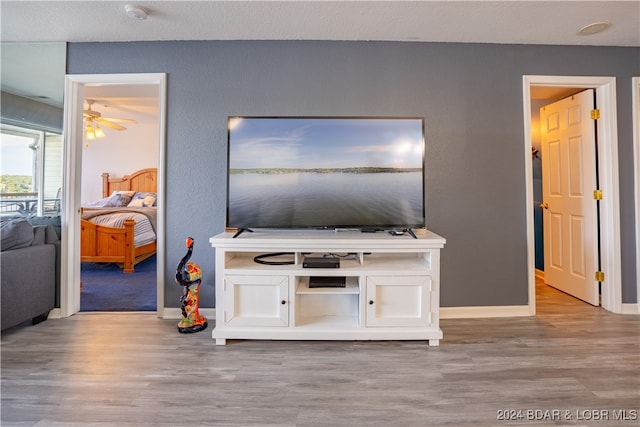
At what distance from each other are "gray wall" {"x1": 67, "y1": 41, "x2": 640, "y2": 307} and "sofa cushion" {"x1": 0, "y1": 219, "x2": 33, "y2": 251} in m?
1.00

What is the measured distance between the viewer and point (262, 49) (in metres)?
2.52

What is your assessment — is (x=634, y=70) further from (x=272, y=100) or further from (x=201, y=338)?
(x=201, y=338)

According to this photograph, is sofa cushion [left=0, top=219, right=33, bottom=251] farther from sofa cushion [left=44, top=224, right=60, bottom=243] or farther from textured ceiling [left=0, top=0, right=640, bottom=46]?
textured ceiling [left=0, top=0, right=640, bottom=46]

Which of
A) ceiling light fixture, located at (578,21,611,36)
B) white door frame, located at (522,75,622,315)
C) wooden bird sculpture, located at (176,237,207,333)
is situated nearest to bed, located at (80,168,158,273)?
wooden bird sculpture, located at (176,237,207,333)

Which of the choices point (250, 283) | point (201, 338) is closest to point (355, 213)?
point (250, 283)

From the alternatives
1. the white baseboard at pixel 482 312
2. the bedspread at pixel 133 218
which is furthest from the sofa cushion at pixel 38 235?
the white baseboard at pixel 482 312

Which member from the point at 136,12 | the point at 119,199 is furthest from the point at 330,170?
the point at 119,199

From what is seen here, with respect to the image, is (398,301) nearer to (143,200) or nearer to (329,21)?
(329,21)

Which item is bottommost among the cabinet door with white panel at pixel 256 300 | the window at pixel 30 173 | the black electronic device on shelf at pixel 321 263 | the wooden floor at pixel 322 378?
the wooden floor at pixel 322 378

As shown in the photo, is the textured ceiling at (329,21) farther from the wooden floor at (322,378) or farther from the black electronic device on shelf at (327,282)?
the wooden floor at (322,378)

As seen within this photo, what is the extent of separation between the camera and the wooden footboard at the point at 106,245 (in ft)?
12.6

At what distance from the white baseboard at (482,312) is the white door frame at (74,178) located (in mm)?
2357

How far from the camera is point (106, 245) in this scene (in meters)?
3.86

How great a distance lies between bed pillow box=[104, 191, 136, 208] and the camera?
5277 millimetres
